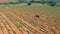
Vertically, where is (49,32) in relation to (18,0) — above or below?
below

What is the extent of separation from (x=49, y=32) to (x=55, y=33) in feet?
1.47

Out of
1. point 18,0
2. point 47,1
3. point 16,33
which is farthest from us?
point 18,0

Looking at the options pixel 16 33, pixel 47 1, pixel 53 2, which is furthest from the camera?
pixel 47 1

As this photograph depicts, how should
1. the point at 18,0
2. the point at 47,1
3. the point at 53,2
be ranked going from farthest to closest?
1. the point at 18,0
2. the point at 47,1
3. the point at 53,2

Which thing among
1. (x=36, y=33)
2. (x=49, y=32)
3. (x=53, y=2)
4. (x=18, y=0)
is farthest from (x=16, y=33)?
(x=18, y=0)

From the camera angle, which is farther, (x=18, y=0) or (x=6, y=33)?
(x=18, y=0)

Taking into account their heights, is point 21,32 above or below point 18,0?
below

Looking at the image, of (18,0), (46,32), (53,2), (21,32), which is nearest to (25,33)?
(21,32)

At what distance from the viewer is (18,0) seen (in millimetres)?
50562

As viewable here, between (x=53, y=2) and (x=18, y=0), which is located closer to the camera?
(x=53, y=2)

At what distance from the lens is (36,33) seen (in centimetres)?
1330

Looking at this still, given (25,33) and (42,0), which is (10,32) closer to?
(25,33)

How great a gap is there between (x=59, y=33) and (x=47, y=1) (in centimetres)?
A: 3386

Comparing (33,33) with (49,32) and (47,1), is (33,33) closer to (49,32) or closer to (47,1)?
(49,32)
